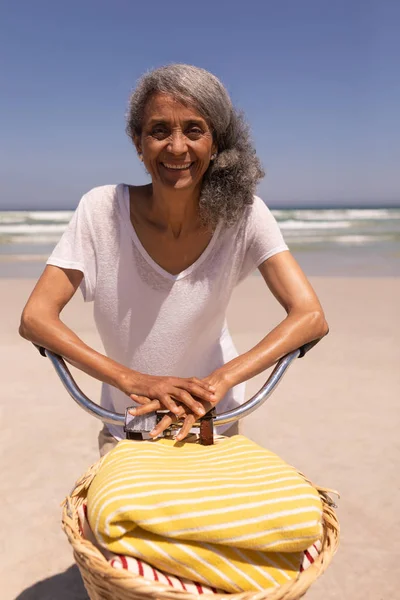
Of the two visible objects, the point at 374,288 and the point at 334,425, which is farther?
the point at 374,288

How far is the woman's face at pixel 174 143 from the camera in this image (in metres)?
1.72

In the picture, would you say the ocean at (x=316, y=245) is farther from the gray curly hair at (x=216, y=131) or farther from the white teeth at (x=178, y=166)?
the white teeth at (x=178, y=166)

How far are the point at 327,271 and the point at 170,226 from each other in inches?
383

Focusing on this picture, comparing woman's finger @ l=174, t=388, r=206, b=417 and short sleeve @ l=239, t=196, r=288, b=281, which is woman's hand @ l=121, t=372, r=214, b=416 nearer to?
woman's finger @ l=174, t=388, r=206, b=417

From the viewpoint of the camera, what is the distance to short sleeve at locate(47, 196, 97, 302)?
1.79 metres

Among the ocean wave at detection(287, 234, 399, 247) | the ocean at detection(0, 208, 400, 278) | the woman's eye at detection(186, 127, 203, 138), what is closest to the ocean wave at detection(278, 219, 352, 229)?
the ocean at detection(0, 208, 400, 278)

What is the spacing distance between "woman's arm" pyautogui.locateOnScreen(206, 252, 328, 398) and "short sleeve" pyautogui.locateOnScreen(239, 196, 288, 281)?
3cm

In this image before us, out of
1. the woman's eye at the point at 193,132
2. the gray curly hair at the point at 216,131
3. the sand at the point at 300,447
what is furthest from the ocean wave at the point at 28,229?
the woman's eye at the point at 193,132

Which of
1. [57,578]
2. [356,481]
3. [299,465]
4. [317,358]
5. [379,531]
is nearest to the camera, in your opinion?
[57,578]

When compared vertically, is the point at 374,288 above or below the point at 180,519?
below

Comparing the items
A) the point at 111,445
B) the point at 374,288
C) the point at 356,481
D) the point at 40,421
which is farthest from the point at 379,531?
the point at 374,288

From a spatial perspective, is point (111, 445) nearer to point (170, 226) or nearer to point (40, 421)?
point (170, 226)

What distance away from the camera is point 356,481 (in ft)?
10.2

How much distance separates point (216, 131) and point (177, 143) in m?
0.14
